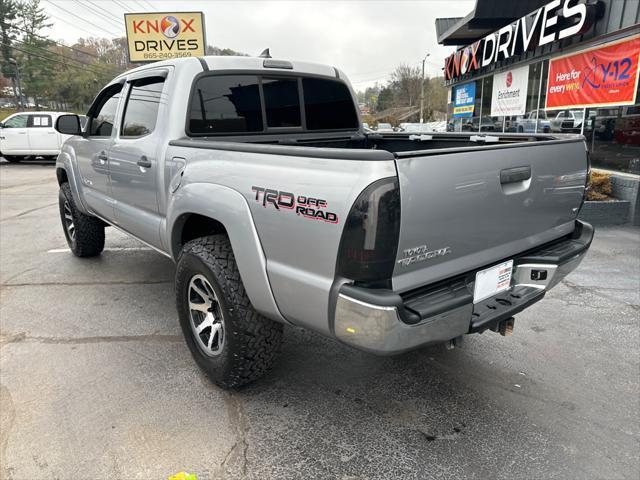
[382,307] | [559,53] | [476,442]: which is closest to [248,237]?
[382,307]

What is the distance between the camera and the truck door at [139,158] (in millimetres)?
3434

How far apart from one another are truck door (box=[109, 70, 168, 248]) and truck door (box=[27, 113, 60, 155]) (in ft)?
52.3

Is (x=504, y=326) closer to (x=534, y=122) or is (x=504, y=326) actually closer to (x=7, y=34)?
(x=534, y=122)

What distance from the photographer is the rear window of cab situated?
11.1ft

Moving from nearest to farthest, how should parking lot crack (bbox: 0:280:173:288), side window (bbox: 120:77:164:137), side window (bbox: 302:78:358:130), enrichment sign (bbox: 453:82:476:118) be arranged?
side window (bbox: 120:77:164:137)
side window (bbox: 302:78:358:130)
parking lot crack (bbox: 0:280:173:288)
enrichment sign (bbox: 453:82:476:118)

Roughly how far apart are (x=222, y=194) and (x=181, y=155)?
68 centimetres

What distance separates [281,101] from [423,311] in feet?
7.83

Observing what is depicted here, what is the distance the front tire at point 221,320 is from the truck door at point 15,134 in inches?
710

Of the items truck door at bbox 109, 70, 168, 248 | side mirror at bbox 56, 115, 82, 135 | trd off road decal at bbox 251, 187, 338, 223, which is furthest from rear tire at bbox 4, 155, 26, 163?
trd off road decal at bbox 251, 187, 338, 223

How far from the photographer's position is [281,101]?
3.78 m

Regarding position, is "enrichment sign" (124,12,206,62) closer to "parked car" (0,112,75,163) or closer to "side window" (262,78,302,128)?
"parked car" (0,112,75,163)

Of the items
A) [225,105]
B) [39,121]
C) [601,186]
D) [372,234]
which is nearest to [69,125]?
[225,105]

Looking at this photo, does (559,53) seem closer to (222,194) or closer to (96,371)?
(222,194)

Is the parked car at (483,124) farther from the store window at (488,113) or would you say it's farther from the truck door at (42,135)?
the truck door at (42,135)
